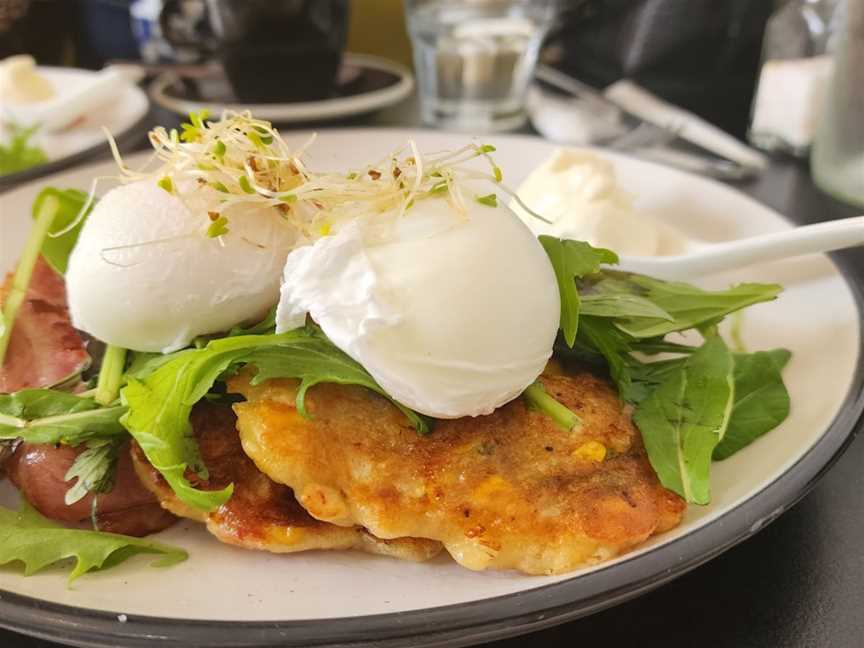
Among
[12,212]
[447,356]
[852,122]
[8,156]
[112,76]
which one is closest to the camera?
[447,356]

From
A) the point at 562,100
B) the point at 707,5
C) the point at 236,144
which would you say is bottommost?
the point at 562,100

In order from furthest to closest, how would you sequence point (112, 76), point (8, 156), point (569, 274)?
point (112, 76) → point (8, 156) → point (569, 274)

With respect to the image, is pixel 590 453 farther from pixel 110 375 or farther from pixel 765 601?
pixel 110 375

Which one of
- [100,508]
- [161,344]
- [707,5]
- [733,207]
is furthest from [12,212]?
[707,5]

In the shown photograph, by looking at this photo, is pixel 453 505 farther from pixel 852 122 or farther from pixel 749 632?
pixel 852 122

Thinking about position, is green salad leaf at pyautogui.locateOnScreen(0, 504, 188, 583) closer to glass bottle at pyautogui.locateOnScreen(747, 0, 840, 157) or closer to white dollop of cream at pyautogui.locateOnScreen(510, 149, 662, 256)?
white dollop of cream at pyautogui.locateOnScreen(510, 149, 662, 256)

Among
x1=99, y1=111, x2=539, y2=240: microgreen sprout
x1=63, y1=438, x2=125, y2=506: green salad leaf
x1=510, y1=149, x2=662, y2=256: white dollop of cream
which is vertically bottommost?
x1=510, y1=149, x2=662, y2=256: white dollop of cream

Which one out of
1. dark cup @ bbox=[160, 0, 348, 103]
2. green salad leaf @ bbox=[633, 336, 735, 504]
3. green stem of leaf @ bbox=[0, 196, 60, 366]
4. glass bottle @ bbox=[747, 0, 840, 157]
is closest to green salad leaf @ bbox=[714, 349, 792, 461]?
green salad leaf @ bbox=[633, 336, 735, 504]

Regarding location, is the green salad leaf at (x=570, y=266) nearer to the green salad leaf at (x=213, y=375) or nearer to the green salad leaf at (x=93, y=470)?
the green salad leaf at (x=213, y=375)

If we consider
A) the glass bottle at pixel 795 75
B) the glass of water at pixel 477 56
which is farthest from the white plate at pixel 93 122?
the glass bottle at pixel 795 75
